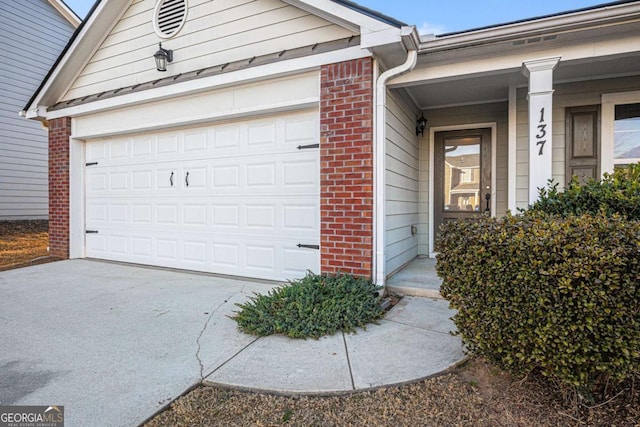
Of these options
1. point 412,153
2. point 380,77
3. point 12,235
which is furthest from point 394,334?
point 12,235

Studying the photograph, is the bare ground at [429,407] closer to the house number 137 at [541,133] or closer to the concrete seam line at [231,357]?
the concrete seam line at [231,357]

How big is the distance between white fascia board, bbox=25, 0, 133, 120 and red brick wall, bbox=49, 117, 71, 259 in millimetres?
475

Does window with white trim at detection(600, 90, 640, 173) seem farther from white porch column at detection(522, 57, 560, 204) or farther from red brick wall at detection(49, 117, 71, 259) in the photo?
red brick wall at detection(49, 117, 71, 259)

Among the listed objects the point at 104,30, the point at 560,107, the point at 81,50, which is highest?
the point at 104,30

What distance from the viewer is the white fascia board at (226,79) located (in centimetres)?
412

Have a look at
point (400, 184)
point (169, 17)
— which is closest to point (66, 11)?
point (169, 17)

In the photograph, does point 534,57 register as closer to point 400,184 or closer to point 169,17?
point 400,184

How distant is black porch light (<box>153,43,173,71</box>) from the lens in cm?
521

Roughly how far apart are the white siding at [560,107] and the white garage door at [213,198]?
298 centimetres

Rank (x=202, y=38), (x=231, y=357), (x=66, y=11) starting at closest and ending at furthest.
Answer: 1. (x=231, y=357)
2. (x=202, y=38)
3. (x=66, y=11)

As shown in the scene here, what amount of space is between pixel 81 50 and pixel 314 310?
6.16 metres

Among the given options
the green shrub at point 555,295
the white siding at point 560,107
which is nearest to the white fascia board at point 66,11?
the white siding at point 560,107

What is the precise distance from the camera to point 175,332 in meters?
3.22

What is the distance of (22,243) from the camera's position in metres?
8.17
